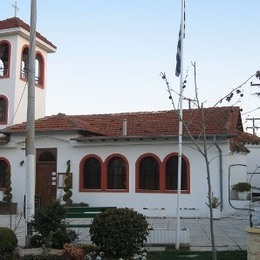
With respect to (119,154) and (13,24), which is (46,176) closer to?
(119,154)

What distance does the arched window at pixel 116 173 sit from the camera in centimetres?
2328

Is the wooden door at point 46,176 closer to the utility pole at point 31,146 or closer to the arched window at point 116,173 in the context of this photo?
the arched window at point 116,173

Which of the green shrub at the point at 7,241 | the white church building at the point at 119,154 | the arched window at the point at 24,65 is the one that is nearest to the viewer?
the green shrub at the point at 7,241

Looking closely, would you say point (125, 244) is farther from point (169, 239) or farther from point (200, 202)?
point (200, 202)

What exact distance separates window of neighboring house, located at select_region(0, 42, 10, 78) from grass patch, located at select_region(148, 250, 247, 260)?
18467mm

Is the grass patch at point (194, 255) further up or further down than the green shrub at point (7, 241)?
further down

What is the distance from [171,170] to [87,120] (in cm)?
718

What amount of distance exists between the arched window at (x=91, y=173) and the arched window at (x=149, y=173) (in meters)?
2.33

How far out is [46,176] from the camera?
963 inches

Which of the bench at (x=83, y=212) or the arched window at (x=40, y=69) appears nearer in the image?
the bench at (x=83, y=212)

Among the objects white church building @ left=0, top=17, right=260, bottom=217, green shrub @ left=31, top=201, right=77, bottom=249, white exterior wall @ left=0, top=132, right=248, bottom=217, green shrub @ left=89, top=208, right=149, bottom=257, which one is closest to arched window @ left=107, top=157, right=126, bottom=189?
white church building @ left=0, top=17, right=260, bottom=217

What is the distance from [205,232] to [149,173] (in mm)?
7191

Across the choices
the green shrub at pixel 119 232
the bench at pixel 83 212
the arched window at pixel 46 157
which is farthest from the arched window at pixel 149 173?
the green shrub at pixel 119 232

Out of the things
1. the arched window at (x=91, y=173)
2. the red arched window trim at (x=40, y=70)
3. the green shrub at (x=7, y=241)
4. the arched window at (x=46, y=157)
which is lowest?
the green shrub at (x=7, y=241)
